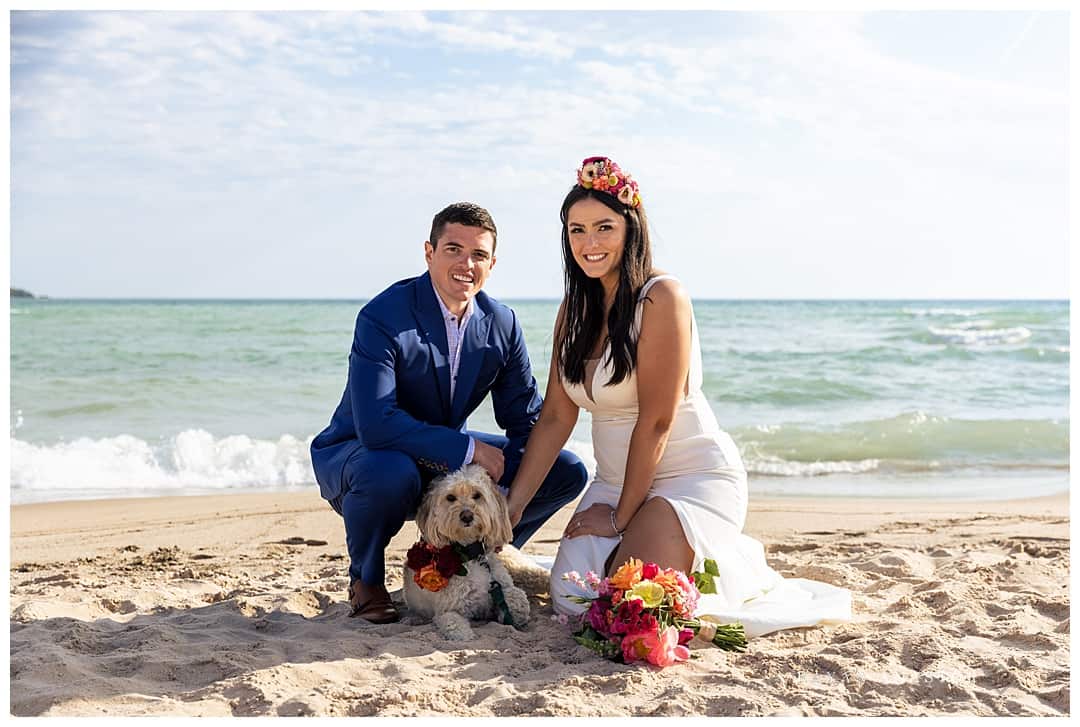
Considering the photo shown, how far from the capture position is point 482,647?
3.91 metres

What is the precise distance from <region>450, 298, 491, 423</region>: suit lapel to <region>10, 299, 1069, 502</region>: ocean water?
498 centimetres

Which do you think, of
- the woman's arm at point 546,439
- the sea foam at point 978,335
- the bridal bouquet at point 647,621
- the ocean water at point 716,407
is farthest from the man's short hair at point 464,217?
the sea foam at point 978,335

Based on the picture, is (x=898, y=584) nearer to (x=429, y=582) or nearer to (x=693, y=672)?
(x=693, y=672)

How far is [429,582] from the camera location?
13.6 ft

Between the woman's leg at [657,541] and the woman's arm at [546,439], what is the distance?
1.67ft

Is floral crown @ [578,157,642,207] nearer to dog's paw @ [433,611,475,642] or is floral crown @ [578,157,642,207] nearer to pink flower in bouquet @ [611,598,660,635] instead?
pink flower in bouquet @ [611,598,660,635]

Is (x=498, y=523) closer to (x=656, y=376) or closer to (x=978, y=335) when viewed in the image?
(x=656, y=376)

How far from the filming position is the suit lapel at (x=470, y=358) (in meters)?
4.59

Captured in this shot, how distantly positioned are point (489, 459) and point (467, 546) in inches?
15.5

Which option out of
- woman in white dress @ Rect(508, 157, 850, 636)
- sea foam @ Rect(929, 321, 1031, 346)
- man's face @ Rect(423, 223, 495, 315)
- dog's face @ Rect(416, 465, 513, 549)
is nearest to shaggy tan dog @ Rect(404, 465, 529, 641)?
dog's face @ Rect(416, 465, 513, 549)

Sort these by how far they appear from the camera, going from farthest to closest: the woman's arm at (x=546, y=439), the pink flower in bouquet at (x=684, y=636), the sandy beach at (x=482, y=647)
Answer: the woman's arm at (x=546, y=439) < the pink flower in bouquet at (x=684, y=636) < the sandy beach at (x=482, y=647)

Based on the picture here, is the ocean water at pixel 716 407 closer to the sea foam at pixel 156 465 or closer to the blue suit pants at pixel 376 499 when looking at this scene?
the sea foam at pixel 156 465

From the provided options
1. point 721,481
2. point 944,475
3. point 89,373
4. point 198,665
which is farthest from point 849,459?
point 89,373

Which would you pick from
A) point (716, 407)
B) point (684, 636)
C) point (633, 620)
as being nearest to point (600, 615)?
point (633, 620)
